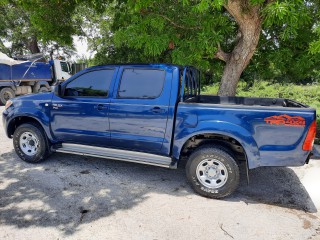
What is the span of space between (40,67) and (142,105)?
13.4 m

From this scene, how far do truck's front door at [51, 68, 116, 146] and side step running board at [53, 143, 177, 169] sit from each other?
13 cm

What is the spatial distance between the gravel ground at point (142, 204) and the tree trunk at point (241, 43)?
2.25 meters

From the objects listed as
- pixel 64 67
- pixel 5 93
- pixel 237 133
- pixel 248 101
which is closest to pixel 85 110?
pixel 237 133

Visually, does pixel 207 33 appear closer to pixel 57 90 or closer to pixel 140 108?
pixel 140 108

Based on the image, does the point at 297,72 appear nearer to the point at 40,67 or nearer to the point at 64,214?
the point at 64,214

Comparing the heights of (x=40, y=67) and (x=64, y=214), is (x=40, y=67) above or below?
above

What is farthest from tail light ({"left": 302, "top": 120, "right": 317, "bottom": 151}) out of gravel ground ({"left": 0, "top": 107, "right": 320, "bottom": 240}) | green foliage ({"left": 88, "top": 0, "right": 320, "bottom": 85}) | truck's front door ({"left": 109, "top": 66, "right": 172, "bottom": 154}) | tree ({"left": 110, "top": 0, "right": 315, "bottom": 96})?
tree ({"left": 110, "top": 0, "right": 315, "bottom": 96})

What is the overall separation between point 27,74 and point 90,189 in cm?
1259

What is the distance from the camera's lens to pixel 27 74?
14438mm

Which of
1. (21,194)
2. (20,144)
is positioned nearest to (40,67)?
(20,144)

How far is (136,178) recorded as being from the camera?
4.47 metres

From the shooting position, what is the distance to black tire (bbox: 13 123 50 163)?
15.7 feet

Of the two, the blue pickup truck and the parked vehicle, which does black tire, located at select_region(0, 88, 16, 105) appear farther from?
the blue pickup truck

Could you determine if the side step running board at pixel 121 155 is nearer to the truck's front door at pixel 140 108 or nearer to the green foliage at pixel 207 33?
the truck's front door at pixel 140 108
